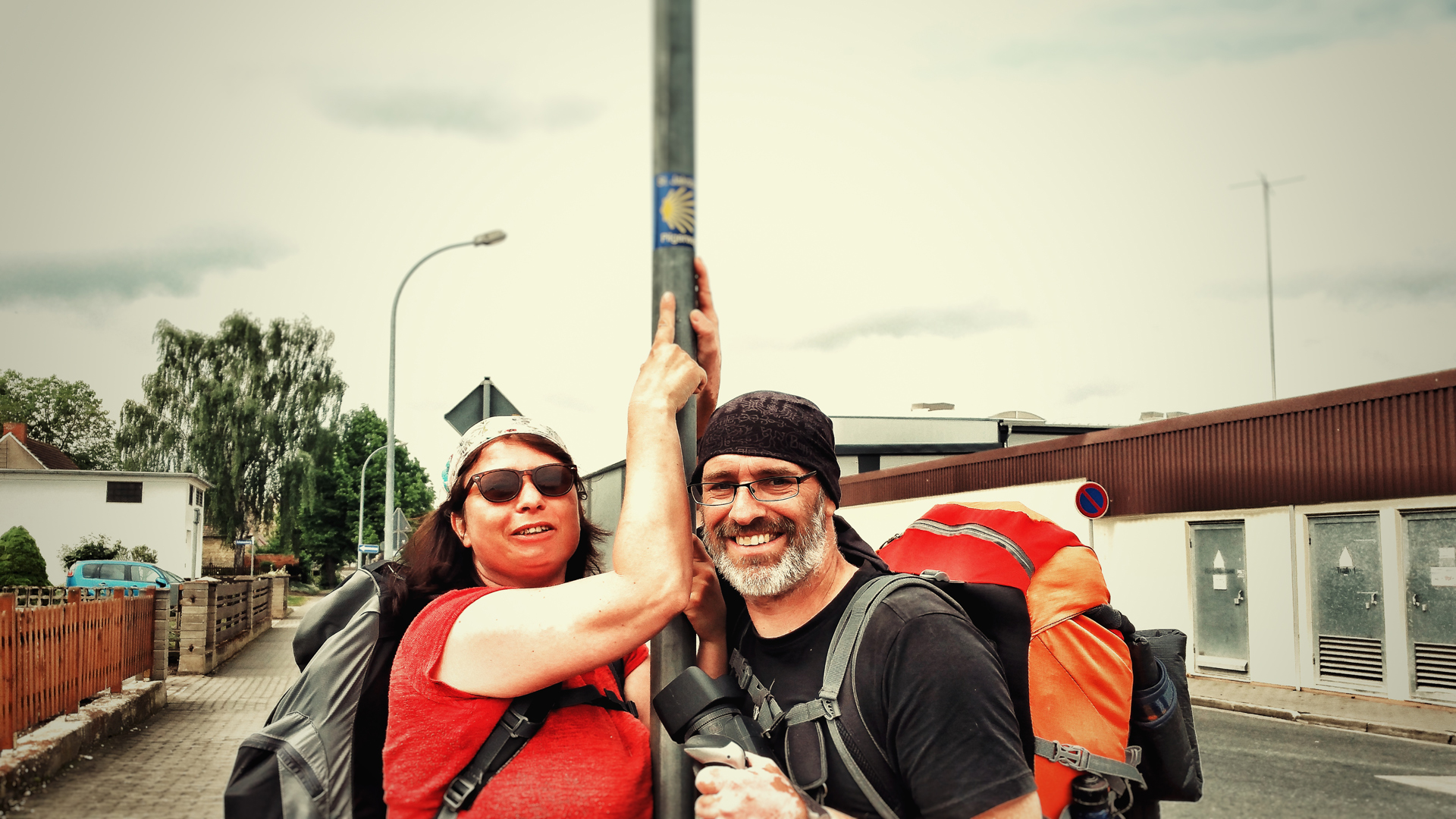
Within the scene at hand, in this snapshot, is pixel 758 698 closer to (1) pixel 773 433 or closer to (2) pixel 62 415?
(1) pixel 773 433

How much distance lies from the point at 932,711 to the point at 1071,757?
0.82 m

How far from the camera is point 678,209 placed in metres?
2.10

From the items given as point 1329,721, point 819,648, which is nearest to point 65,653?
point 819,648

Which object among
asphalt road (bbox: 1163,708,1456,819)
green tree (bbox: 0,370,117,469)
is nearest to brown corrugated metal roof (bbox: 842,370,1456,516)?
asphalt road (bbox: 1163,708,1456,819)

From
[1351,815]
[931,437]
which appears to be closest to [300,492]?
[931,437]

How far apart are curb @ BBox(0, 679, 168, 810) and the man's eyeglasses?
6.99 m

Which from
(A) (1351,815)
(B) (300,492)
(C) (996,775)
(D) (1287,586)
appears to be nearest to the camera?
(C) (996,775)

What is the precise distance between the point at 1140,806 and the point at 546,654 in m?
1.94

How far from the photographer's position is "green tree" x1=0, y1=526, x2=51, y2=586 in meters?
26.3

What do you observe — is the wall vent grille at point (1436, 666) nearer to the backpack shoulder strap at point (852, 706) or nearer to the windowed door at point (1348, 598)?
the windowed door at point (1348, 598)

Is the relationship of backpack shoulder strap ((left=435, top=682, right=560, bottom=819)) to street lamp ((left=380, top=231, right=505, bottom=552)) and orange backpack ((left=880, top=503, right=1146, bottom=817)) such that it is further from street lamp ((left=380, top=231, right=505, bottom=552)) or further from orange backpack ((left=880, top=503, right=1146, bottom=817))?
street lamp ((left=380, top=231, right=505, bottom=552))

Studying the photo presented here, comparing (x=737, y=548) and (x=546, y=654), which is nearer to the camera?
(x=546, y=654)

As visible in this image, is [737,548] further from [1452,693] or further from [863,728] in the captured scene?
[1452,693]

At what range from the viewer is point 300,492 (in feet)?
146
